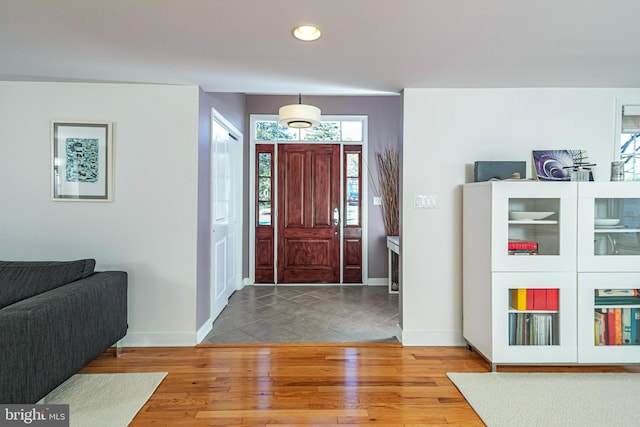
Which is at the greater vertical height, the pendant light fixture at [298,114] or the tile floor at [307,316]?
the pendant light fixture at [298,114]

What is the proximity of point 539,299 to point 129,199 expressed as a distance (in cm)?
330

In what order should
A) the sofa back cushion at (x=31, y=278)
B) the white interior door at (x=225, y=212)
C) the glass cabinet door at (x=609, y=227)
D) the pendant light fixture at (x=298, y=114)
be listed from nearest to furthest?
the sofa back cushion at (x=31, y=278) < the glass cabinet door at (x=609, y=227) < the pendant light fixture at (x=298, y=114) < the white interior door at (x=225, y=212)

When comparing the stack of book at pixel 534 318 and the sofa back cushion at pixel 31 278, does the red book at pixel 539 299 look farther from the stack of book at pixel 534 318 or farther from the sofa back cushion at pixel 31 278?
the sofa back cushion at pixel 31 278

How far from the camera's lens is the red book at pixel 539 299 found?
2.55 metres

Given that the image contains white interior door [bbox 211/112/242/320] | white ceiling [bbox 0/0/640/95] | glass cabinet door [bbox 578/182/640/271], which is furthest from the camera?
white interior door [bbox 211/112/242/320]

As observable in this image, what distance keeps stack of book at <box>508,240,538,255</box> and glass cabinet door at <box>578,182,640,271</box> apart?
305 millimetres

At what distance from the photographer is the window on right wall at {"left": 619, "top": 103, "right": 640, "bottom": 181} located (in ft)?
9.76

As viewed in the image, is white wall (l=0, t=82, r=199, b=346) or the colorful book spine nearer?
the colorful book spine

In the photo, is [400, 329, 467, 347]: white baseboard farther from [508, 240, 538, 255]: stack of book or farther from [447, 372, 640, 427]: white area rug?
[508, 240, 538, 255]: stack of book

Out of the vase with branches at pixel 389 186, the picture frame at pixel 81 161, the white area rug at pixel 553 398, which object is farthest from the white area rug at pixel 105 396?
the vase with branches at pixel 389 186

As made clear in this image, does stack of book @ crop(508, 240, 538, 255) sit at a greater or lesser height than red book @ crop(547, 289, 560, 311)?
greater

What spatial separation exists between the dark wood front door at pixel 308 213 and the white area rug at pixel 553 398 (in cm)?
286

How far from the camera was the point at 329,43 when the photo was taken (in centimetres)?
212

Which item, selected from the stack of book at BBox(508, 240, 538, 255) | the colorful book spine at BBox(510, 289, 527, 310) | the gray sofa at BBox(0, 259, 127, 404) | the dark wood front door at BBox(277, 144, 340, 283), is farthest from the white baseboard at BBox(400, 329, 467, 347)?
the gray sofa at BBox(0, 259, 127, 404)
